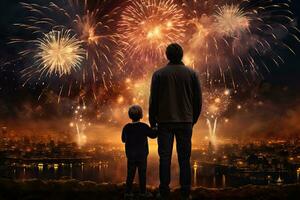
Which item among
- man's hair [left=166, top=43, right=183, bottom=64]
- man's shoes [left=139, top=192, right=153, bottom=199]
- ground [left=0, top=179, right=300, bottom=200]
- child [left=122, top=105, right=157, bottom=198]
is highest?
man's hair [left=166, top=43, right=183, bottom=64]

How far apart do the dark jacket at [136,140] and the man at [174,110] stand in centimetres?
96

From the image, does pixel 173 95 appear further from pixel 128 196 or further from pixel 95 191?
pixel 95 191

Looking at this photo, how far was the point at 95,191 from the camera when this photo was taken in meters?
7.95

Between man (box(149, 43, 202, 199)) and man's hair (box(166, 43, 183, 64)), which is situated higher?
man's hair (box(166, 43, 183, 64))

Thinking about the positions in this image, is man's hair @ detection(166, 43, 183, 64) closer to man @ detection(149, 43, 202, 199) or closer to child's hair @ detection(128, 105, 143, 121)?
man @ detection(149, 43, 202, 199)

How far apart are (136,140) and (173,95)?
1538 mm

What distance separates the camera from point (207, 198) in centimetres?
750

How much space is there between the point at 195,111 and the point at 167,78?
30.3 inches

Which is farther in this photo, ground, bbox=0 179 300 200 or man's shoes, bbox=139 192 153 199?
man's shoes, bbox=139 192 153 199

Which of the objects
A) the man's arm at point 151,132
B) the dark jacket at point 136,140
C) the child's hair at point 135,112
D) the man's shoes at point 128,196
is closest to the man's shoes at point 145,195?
the man's shoes at point 128,196

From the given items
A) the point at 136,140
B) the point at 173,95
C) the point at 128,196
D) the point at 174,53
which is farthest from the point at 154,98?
the point at 128,196

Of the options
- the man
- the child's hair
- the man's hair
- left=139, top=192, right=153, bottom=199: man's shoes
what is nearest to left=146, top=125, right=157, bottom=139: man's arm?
the child's hair

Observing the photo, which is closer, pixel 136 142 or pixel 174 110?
pixel 174 110

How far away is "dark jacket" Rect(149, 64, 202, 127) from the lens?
691 centimetres
